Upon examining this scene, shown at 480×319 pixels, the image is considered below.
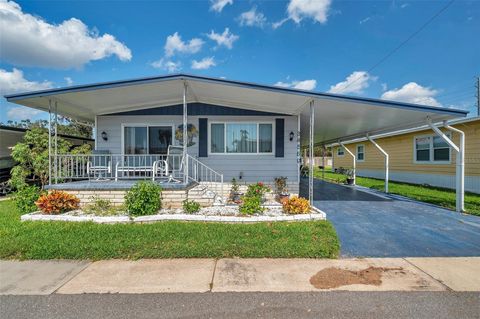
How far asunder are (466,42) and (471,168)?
6.22 metres

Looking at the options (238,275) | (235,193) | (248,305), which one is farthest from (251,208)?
(248,305)

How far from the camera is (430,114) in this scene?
643 centimetres

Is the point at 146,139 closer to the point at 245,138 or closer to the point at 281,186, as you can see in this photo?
the point at 245,138

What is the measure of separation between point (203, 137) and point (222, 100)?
140 cm

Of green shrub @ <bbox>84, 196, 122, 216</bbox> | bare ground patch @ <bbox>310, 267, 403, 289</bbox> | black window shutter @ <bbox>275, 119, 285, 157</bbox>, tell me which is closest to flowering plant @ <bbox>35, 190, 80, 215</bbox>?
green shrub @ <bbox>84, 196, 122, 216</bbox>

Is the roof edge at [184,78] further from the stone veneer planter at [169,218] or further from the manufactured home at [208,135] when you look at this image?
the stone veneer planter at [169,218]

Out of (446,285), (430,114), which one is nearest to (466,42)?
(430,114)

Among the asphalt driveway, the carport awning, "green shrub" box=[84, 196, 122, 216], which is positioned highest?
the carport awning

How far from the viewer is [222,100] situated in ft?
25.1

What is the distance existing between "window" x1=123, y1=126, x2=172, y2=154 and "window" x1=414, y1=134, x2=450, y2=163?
12639mm

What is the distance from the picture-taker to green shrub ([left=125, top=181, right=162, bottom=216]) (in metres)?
5.11

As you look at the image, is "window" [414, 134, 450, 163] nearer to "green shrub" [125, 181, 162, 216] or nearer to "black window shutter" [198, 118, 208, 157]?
"black window shutter" [198, 118, 208, 157]

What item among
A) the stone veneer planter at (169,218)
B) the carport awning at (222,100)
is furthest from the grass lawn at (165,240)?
the carport awning at (222,100)

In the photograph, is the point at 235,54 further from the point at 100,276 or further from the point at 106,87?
the point at 100,276
